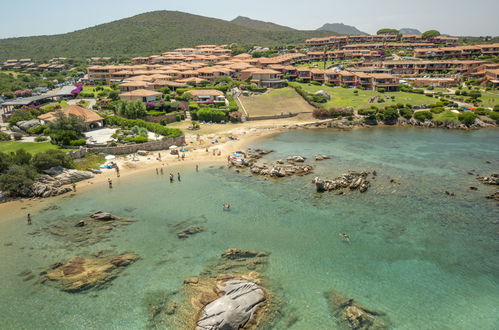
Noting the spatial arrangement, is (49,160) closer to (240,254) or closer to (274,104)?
(240,254)

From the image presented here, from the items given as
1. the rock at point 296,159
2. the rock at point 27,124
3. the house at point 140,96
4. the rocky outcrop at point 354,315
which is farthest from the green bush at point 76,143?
the rocky outcrop at point 354,315

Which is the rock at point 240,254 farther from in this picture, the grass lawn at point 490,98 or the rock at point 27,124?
the grass lawn at point 490,98

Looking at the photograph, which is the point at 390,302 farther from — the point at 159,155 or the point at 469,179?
the point at 159,155

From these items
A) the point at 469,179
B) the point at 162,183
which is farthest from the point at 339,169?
the point at 162,183

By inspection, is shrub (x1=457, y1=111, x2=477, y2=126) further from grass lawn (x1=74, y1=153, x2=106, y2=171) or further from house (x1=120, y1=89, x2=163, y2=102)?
grass lawn (x1=74, y1=153, x2=106, y2=171)

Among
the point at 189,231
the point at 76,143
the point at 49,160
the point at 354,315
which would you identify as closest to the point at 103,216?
the point at 189,231

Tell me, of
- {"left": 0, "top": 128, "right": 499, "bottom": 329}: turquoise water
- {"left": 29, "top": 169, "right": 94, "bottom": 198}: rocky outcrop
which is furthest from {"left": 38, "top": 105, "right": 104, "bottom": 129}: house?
{"left": 0, "top": 128, "right": 499, "bottom": 329}: turquoise water
